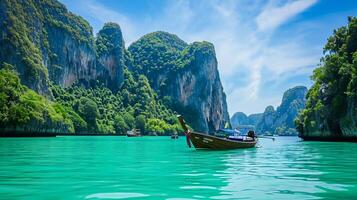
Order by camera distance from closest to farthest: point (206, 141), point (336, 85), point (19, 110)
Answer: point (206, 141) < point (336, 85) < point (19, 110)

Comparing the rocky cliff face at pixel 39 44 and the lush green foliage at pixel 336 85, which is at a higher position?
the rocky cliff face at pixel 39 44

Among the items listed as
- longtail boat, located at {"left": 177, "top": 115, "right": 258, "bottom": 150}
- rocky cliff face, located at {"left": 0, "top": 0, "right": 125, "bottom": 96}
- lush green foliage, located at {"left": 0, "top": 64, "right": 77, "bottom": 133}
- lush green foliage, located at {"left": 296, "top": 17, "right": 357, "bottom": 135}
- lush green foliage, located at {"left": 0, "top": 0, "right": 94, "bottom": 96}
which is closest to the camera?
longtail boat, located at {"left": 177, "top": 115, "right": 258, "bottom": 150}

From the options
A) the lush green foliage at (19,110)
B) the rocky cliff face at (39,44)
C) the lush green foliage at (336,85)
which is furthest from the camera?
the rocky cliff face at (39,44)

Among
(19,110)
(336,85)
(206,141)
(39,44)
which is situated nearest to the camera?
(206,141)

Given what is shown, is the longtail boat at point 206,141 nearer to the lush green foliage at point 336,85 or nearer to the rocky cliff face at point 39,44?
the lush green foliage at point 336,85

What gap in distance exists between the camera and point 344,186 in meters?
13.4

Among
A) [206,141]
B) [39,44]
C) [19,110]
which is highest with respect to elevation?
[39,44]

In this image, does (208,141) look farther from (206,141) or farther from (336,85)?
(336,85)

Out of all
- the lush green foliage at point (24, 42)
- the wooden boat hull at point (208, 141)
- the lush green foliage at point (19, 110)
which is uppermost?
the lush green foliage at point (24, 42)

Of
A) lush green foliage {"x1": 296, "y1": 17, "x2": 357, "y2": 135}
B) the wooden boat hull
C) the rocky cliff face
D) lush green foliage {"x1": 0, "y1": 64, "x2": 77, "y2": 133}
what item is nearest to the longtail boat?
the wooden boat hull

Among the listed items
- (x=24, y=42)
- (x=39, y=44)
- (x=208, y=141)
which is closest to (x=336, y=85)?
(x=208, y=141)

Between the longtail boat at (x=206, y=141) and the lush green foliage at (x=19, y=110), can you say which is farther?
the lush green foliage at (x=19, y=110)

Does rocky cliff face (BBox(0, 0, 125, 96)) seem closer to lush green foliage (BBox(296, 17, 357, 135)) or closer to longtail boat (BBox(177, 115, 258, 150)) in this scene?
lush green foliage (BBox(296, 17, 357, 135))

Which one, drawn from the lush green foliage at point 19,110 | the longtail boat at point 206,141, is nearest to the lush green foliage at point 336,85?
the longtail boat at point 206,141
